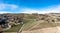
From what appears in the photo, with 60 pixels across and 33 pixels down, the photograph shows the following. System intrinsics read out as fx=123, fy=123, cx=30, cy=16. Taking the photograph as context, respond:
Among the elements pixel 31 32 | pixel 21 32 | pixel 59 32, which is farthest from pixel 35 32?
pixel 59 32

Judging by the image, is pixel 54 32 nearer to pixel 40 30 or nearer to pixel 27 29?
pixel 40 30

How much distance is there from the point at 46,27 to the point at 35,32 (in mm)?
2168

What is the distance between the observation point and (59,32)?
13.8m

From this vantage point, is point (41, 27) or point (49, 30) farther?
point (41, 27)

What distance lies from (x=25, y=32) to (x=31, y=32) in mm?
666

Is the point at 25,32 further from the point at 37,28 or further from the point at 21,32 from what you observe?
the point at 37,28

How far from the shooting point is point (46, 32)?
13.6 m

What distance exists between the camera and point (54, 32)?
1363cm

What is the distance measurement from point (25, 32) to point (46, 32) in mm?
2335

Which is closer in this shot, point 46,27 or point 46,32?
point 46,32

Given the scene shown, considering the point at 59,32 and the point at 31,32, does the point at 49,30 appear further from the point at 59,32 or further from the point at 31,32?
the point at 31,32

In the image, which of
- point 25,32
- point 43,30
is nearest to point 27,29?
point 25,32

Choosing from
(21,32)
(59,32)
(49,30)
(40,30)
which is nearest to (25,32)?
(21,32)

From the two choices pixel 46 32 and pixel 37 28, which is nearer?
pixel 46 32
